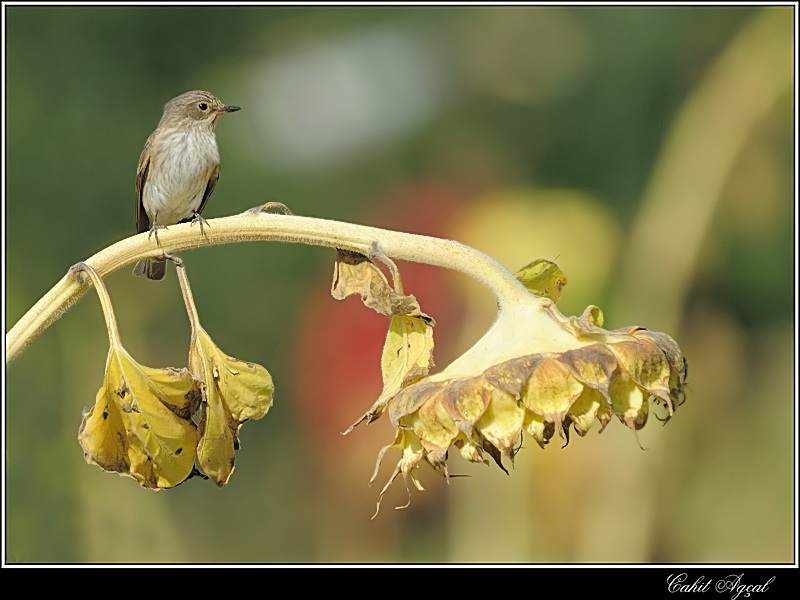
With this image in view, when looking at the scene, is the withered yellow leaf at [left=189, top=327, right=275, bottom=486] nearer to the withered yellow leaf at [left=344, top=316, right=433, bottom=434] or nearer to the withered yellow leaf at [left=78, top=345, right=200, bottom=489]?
the withered yellow leaf at [left=78, top=345, right=200, bottom=489]

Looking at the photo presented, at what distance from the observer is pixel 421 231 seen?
415 cm

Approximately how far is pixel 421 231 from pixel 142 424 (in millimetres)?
2884

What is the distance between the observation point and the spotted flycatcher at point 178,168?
3090 millimetres

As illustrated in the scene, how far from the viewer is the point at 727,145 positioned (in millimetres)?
4422

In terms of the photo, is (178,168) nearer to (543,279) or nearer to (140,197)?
(140,197)

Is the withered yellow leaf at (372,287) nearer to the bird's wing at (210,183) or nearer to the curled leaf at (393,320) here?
the curled leaf at (393,320)

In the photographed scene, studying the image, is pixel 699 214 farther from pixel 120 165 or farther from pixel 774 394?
pixel 120 165

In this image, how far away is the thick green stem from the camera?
1227 millimetres

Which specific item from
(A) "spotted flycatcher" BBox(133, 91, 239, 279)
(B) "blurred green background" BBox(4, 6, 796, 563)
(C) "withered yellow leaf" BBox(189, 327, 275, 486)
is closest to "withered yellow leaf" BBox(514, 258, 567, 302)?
(C) "withered yellow leaf" BBox(189, 327, 275, 486)

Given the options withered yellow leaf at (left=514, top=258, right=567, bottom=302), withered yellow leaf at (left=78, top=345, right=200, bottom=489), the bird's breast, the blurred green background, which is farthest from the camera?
the blurred green background

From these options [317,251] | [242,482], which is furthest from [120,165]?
[242,482]

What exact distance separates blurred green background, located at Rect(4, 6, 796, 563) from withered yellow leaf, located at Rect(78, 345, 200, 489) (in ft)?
5.55

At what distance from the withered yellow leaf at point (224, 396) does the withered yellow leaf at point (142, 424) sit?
0.03 m

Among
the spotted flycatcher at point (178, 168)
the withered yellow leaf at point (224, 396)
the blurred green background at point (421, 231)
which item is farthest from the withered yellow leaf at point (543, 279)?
the blurred green background at point (421, 231)
